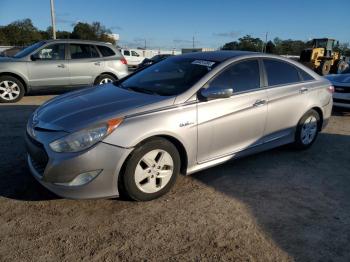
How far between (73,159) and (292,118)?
3208mm

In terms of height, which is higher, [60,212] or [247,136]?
[247,136]

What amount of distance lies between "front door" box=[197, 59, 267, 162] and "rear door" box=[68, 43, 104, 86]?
6.14 metres

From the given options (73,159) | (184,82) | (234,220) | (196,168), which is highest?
(184,82)

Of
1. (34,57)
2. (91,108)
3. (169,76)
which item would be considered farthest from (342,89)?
(34,57)

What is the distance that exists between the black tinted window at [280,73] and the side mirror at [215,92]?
1.04m

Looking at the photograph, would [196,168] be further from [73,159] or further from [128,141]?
[73,159]

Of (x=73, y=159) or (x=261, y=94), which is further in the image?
(x=261, y=94)

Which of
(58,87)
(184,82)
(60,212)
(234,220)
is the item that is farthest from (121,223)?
(58,87)

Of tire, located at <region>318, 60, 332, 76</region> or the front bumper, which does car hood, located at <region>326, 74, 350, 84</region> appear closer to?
the front bumper

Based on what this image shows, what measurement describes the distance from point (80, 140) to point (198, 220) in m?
1.33

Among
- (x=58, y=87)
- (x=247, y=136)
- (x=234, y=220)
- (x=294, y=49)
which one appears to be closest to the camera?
(x=234, y=220)

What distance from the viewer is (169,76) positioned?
14.5ft

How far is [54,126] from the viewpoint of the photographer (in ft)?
11.0

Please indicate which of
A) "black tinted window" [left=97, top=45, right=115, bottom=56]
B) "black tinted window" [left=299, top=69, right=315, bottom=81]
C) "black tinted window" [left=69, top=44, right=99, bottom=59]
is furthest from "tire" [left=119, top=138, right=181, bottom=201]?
"black tinted window" [left=97, top=45, right=115, bottom=56]
